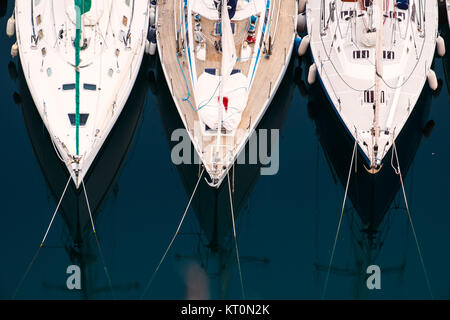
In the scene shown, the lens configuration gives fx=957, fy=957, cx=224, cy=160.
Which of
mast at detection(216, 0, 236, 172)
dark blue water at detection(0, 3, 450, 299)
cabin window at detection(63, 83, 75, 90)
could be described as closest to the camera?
dark blue water at detection(0, 3, 450, 299)

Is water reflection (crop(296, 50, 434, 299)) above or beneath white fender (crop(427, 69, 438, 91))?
beneath

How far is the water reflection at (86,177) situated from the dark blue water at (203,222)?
0.18ft

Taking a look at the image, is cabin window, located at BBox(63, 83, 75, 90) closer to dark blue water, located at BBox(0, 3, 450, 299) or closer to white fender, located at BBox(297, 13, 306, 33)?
dark blue water, located at BBox(0, 3, 450, 299)

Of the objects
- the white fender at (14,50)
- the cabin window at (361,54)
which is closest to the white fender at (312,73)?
the cabin window at (361,54)

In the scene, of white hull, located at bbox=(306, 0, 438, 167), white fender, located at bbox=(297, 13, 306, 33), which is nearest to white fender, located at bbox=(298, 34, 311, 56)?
white hull, located at bbox=(306, 0, 438, 167)

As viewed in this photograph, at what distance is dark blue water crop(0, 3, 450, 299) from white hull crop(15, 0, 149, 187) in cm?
131

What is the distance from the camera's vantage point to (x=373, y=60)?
40750 millimetres

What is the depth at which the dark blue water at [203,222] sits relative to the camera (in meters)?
32.9

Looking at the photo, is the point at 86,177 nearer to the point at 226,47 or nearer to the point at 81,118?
the point at 81,118

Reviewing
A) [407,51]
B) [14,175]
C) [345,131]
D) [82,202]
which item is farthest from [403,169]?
[14,175]

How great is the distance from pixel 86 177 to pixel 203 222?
5189mm

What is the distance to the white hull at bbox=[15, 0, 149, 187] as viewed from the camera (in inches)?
1473

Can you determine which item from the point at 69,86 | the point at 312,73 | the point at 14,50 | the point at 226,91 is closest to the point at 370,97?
the point at 312,73

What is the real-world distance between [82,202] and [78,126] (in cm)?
294
